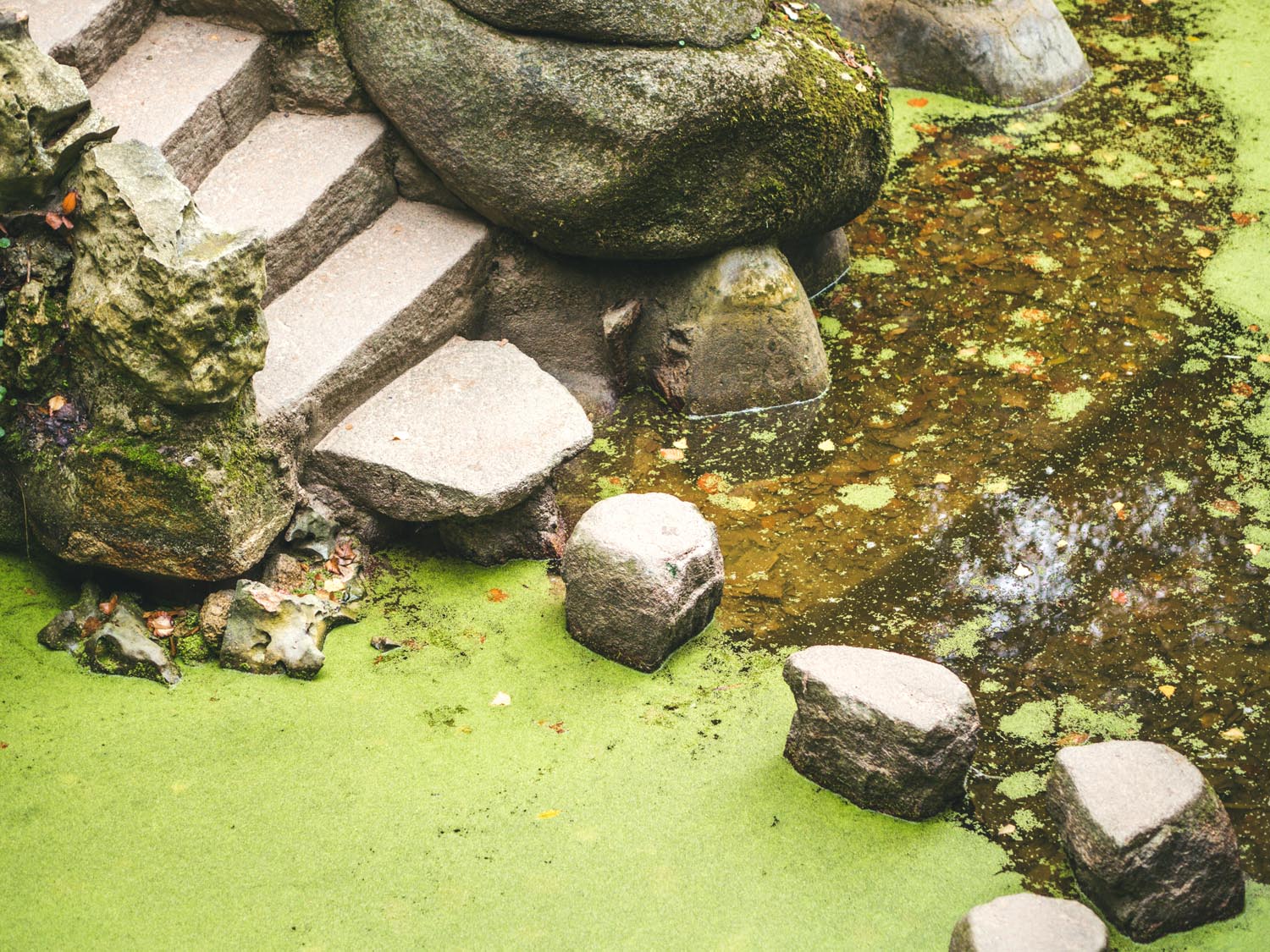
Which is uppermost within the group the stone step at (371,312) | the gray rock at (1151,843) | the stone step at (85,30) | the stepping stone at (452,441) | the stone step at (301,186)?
the stone step at (85,30)

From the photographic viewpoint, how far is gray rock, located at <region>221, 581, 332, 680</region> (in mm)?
3730

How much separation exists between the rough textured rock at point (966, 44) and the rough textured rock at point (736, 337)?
266cm

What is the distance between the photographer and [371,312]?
438cm

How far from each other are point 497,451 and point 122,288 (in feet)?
4.20

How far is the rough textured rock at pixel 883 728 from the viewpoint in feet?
10.5

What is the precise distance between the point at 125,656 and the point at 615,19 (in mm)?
2727

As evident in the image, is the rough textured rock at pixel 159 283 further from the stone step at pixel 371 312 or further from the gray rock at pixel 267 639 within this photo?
the gray rock at pixel 267 639

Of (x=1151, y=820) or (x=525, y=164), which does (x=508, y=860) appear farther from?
(x=525, y=164)

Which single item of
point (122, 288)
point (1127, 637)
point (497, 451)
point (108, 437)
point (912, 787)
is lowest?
point (1127, 637)

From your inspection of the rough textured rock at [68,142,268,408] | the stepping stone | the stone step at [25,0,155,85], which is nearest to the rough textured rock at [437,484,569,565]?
the stepping stone

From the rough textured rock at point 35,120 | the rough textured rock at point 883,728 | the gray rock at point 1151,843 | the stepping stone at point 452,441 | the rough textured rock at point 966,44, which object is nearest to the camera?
the gray rock at point 1151,843

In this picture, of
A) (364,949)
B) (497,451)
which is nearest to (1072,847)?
(364,949)

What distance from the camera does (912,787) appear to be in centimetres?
326

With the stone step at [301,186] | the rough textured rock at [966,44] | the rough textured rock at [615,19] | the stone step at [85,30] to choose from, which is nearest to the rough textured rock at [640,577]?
the stone step at [301,186]
